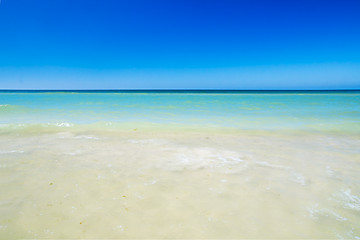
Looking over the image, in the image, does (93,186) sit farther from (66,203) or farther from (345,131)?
(345,131)

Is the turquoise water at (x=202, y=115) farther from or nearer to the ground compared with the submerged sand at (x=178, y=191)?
farther from the ground

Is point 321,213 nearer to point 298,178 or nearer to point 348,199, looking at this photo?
point 348,199

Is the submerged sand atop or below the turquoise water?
below

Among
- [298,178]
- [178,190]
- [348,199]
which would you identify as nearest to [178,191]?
[178,190]

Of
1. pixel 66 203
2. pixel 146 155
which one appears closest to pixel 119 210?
pixel 66 203

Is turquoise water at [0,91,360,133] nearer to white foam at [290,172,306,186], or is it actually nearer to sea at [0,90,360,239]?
sea at [0,90,360,239]

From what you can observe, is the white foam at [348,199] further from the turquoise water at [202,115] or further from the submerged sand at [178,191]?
the turquoise water at [202,115]

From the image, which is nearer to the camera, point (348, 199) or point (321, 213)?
point (321, 213)

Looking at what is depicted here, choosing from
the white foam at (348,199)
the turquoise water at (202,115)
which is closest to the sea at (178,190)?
the white foam at (348,199)

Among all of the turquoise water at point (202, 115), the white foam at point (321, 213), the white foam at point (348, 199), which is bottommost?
the white foam at point (321, 213)

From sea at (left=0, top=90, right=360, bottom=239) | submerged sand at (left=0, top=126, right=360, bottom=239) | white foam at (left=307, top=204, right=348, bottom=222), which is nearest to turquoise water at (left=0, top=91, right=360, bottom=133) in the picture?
sea at (left=0, top=90, right=360, bottom=239)

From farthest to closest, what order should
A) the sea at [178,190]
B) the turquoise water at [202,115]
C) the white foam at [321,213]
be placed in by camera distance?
the turquoise water at [202,115]
the white foam at [321,213]
the sea at [178,190]

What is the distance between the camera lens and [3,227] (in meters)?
1.54

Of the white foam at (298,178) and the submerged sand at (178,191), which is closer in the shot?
the submerged sand at (178,191)
